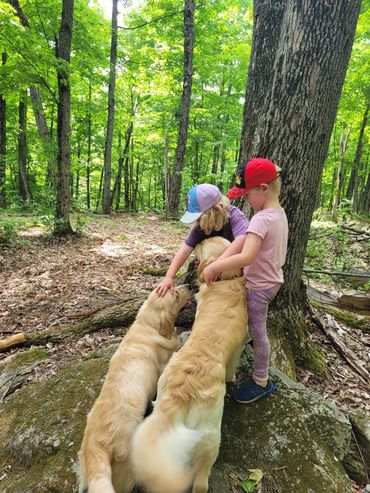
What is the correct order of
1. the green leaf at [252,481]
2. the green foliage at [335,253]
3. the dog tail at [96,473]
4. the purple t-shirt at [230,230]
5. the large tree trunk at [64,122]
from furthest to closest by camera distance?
the large tree trunk at [64,122]
the green foliage at [335,253]
the purple t-shirt at [230,230]
the green leaf at [252,481]
the dog tail at [96,473]

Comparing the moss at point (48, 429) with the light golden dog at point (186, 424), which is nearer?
the light golden dog at point (186, 424)

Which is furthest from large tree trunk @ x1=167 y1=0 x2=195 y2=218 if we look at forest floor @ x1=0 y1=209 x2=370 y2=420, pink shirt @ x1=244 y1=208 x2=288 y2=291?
pink shirt @ x1=244 y1=208 x2=288 y2=291

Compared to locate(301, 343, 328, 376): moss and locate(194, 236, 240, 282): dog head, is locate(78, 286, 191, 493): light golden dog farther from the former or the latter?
locate(301, 343, 328, 376): moss

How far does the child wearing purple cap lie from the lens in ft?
10.3

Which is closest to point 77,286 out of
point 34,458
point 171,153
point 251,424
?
point 34,458

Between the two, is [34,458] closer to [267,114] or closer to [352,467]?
[352,467]

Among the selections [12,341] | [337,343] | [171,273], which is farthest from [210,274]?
[12,341]

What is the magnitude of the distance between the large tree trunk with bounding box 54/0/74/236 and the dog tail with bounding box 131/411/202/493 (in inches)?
346

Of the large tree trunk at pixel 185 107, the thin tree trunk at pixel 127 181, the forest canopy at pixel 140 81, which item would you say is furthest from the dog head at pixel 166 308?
the thin tree trunk at pixel 127 181

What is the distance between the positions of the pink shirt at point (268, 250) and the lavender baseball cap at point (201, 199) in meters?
0.56

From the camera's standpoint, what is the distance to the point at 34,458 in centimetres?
254

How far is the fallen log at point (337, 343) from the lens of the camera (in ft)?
12.5

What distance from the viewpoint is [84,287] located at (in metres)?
6.20

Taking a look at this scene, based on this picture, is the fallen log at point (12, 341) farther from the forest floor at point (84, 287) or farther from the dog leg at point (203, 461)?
the dog leg at point (203, 461)
